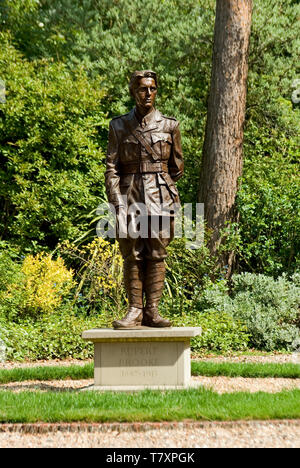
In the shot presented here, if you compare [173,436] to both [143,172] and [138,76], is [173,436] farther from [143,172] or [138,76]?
[138,76]

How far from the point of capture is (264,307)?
1021 cm

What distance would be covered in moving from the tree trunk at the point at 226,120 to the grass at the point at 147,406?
239 inches

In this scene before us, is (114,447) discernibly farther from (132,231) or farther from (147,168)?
(147,168)

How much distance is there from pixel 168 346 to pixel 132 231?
44.0 inches

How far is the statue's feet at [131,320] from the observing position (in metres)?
6.48

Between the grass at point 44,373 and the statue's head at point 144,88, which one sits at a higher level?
the statue's head at point 144,88

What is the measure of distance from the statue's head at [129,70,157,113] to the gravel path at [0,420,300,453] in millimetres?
3039

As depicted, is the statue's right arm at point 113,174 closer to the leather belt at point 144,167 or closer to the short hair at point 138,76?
the leather belt at point 144,167

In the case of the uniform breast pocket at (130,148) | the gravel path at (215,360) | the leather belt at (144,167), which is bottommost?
the gravel path at (215,360)

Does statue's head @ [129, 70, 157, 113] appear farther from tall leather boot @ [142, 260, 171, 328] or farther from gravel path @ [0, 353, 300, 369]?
gravel path @ [0, 353, 300, 369]

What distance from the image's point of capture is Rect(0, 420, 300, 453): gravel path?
4566mm

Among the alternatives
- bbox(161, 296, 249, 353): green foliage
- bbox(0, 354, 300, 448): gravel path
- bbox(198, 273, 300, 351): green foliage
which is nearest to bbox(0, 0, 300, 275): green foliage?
bbox(198, 273, 300, 351): green foliage

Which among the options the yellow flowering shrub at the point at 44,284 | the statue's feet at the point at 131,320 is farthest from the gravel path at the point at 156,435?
the yellow flowering shrub at the point at 44,284

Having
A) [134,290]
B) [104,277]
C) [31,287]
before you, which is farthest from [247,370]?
[31,287]
